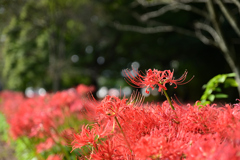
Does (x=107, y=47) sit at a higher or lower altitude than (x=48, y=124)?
higher

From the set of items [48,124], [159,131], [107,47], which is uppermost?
[107,47]

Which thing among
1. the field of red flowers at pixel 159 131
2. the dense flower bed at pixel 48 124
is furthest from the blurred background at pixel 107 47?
the field of red flowers at pixel 159 131

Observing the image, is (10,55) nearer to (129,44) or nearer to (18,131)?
(129,44)

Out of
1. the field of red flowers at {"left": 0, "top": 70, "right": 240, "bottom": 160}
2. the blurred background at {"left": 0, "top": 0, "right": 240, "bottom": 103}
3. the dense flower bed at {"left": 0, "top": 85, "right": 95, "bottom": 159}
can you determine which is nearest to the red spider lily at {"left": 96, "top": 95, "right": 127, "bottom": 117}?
the field of red flowers at {"left": 0, "top": 70, "right": 240, "bottom": 160}

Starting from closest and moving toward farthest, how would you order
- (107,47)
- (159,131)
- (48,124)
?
(159,131), (48,124), (107,47)

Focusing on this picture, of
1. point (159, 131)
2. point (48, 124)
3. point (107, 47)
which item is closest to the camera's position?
point (159, 131)

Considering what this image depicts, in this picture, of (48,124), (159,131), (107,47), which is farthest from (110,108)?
(107,47)

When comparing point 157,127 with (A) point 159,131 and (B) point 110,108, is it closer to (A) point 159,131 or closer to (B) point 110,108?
(A) point 159,131

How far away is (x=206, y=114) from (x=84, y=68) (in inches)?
608

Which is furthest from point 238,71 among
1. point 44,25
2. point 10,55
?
point 10,55

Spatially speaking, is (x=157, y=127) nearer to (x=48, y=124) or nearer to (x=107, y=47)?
(x=48, y=124)

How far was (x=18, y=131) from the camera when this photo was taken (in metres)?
3.53

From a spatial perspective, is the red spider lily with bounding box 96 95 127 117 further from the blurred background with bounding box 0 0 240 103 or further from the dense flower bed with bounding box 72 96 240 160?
the blurred background with bounding box 0 0 240 103

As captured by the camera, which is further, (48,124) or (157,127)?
(48,124)
